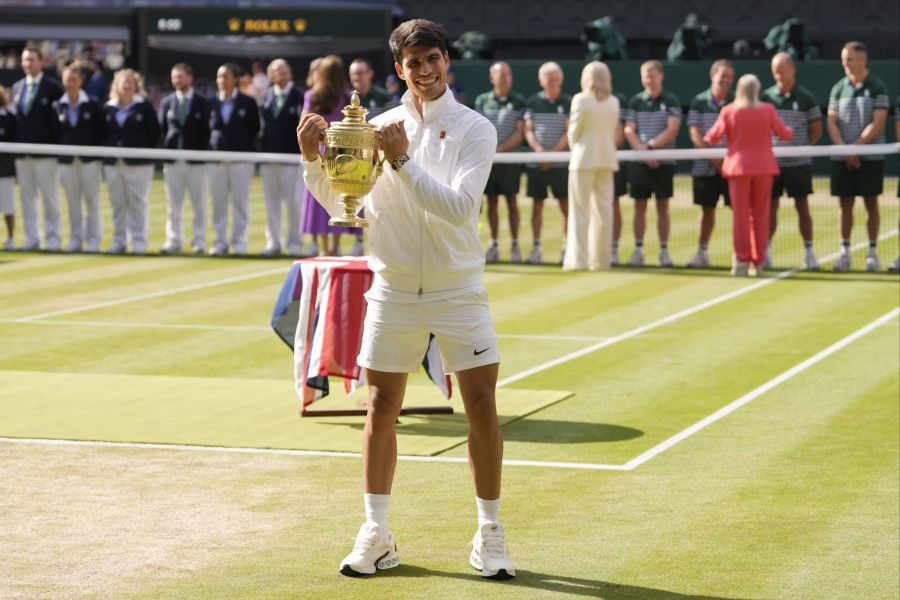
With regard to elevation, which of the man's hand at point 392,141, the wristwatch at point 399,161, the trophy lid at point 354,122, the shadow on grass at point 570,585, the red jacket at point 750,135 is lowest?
the shadow on grass at point 570,585

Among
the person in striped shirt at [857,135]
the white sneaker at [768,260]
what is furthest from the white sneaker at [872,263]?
A: the white sneaker at [768,260]

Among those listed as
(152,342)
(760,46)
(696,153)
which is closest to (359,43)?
(760,46)

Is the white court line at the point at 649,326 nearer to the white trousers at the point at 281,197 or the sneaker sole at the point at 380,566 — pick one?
the sneaker sole at the point at 380,566

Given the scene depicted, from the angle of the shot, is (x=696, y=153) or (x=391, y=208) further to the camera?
(x=696, y=153)

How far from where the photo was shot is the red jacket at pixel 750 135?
17.7 meters

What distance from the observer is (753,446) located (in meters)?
9.70

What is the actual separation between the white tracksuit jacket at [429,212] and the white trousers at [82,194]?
46.7 feet

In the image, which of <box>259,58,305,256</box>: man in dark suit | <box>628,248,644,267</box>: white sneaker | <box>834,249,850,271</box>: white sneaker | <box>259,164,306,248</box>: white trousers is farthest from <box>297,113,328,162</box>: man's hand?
<box>259,164,306,248</box>: white trousers

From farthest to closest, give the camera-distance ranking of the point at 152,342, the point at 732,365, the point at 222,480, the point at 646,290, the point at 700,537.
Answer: the point at 646,290 < the point at 152,342 < the point at 732,365 < the point at 222,480 < the point at 700,537

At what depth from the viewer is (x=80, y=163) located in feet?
68.1

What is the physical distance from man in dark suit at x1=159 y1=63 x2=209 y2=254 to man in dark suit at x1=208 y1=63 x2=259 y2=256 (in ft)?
0.63

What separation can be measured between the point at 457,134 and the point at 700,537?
7.25 feet

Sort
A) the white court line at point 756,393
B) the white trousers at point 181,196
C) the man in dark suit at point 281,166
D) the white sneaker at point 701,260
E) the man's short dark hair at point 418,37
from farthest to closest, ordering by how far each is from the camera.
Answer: the white trousers at point 181,196
the man in dark suit at point 281,166
the white sneaker at point 701,260
the white court line at point 756,393
the man's short dark hair at point 418,37

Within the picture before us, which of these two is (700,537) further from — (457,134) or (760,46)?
(760,46)
